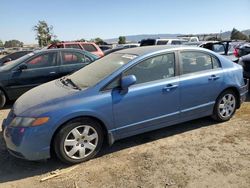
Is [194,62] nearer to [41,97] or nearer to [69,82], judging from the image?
[69,82]

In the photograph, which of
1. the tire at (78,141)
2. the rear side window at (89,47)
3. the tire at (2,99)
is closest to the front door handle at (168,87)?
the tire at (78,141)

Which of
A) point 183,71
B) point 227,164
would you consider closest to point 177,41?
point 183,71

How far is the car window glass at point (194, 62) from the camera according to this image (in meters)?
4.93

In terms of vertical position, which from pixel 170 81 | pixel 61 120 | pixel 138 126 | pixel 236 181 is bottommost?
pixel 236 181

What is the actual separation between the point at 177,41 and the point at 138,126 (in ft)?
49.0

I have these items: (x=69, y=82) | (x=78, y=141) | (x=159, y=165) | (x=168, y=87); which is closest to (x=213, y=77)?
(x=168, y=87)

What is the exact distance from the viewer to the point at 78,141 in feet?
13.2

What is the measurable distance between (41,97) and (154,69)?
5.82 ft

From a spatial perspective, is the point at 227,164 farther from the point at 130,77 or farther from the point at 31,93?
the point at 31,93

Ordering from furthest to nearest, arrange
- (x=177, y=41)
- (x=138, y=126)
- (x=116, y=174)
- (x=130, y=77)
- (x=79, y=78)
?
(x=177, y=41)
(x=79, y=78)
(x=138, y=126)
(x=130, y=77)
(x=116, y=174)

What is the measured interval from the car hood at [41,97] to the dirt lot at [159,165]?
79cm

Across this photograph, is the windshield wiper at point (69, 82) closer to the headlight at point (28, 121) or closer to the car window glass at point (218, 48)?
the headlight at point (28, 121)

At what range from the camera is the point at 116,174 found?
12.3ft

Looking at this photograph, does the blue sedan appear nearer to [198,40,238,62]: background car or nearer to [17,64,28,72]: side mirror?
[17,64,28,72]: side mirror
